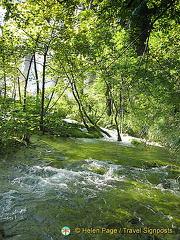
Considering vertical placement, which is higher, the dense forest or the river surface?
the dense forest

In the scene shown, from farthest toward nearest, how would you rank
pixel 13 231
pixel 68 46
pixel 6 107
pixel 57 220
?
pixel 68 46 → pixel 6 107 → pixel 57 220 → pixel 13 231

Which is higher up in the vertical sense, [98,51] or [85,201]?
[98,51]

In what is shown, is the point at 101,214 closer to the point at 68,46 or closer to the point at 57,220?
the point at 57,220

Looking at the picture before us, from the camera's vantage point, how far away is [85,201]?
2.95 m

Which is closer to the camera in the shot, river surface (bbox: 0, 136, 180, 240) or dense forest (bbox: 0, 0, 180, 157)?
river surface (bbox: 0, 136, 180, 240)

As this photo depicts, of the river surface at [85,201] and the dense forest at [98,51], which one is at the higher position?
the dense forest at [98,51]

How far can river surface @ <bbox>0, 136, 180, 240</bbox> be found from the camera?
2.21 meters

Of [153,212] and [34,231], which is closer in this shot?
[34,231]

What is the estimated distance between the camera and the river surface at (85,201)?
221cm

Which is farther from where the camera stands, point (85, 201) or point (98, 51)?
point (98, 51)

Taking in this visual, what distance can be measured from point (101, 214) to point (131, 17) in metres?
3.13

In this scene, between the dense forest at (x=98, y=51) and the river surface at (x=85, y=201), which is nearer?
the river surface at (x=85, y=201)

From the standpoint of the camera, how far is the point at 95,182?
3809 mm

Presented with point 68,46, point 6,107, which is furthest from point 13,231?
point 68,46
